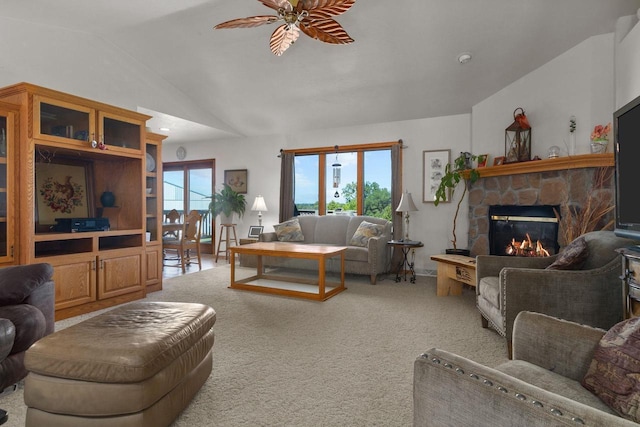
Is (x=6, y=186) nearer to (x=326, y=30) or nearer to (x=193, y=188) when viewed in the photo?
(x=326, y=30)

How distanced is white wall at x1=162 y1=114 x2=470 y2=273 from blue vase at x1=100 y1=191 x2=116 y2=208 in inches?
126

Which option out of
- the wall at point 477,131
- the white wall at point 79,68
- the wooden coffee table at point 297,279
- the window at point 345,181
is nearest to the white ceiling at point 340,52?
the white wall at point 79,68

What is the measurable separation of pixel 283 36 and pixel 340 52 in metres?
1.52

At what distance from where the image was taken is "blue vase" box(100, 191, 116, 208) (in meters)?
4.11

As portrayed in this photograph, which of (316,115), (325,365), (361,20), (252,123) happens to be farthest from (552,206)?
(252,123)

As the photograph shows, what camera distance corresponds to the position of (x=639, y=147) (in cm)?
191

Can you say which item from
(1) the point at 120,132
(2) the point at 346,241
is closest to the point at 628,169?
(2) the point at 346,241

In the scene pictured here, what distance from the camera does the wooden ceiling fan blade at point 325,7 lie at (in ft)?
8.29

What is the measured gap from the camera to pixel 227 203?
7023mm

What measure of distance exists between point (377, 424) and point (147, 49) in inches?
202

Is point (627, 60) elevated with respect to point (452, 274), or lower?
elevated

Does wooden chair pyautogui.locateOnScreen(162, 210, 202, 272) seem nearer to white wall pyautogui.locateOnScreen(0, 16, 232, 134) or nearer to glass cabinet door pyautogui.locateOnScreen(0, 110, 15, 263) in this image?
white wall pyautogui.locateOnScreen(0, 16, 232, 134)

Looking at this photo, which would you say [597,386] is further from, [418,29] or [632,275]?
[418,29]

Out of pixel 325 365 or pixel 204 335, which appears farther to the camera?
pixel 325 365
